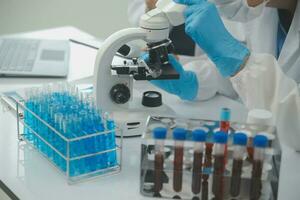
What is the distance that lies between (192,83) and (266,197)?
2.35ft

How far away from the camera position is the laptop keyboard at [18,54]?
7.25ft

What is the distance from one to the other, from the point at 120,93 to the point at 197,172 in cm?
48

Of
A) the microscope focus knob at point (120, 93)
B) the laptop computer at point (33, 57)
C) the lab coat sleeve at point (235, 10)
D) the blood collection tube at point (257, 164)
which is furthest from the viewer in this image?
the laptop computer at point (33, 57)

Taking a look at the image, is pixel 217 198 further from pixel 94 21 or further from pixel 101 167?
pixel 94 21

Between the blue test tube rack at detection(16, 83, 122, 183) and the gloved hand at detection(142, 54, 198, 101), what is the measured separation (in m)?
0.39

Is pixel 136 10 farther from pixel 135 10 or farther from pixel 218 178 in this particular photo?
pixel 218 178

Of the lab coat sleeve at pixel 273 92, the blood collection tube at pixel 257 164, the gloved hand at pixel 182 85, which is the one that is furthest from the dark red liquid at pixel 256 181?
the gloved hand at pixel 182 85

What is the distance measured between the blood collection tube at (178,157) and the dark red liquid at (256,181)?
18cm

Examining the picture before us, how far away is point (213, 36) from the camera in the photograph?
1692mm

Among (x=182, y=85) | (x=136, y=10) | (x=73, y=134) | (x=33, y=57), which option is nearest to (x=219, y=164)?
(x=73, y=134)

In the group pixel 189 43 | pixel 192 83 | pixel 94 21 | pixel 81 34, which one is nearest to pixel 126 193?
pixel 192 83

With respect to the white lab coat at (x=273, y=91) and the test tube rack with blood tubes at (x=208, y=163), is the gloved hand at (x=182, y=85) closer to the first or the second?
the white lab coat at (x=273, y=91)

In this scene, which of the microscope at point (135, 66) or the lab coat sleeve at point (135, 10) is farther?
the lab coat sleeve at point (135, 10)

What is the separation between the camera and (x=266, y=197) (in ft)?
4.32
